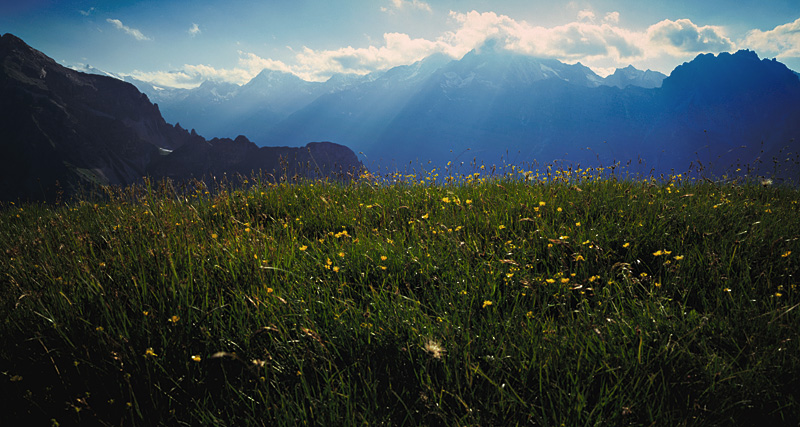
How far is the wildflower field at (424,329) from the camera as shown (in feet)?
5.90

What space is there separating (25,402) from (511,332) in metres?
2.79

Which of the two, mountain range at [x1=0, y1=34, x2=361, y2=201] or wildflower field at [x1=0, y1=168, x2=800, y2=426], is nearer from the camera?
wildflower field at [x1=0, y1=168, x2=800, y2=426]

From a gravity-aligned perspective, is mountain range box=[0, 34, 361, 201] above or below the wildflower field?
above

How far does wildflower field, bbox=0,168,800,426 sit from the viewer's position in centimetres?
180

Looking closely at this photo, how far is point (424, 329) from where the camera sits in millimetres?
2197

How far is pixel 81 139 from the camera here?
455ft

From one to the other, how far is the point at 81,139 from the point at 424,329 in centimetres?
18705

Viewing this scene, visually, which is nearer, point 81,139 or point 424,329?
point 424,329

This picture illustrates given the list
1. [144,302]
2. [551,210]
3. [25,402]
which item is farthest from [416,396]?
[551,210]

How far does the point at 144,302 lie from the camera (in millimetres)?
2477

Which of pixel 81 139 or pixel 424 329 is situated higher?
pixel 81 139

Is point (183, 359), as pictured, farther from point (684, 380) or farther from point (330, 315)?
point (684, 380)

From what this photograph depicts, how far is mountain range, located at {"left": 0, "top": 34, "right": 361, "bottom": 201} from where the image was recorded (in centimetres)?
12912

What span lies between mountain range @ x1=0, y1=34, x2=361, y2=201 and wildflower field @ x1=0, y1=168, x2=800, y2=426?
116 meters
